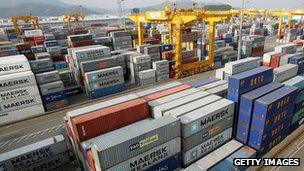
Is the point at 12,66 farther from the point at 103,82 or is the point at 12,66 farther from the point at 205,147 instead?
the point at 205,147

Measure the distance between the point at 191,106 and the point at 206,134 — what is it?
12.0ft

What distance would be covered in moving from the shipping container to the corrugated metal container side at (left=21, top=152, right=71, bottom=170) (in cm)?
1502

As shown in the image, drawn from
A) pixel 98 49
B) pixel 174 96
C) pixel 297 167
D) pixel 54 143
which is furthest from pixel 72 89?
pixel 297 167

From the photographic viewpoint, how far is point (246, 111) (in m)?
25.8

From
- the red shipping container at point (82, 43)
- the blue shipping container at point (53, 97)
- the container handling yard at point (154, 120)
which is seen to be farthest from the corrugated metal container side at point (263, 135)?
the red shipping container at point (82, 43)

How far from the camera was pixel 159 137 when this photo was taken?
20.2 m

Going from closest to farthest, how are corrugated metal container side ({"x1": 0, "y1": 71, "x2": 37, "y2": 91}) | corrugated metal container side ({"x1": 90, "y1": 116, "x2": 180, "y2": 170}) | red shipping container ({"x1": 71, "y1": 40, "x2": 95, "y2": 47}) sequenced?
corrugated metal container side ({"x1": 90, "y1": 116, "x2": 180, "y2": 170}) < corrugated metal container side ({"x1": 0, "y1": 71, "x2": 37, "y2": 91}) < red shipping container ({"x1": 71, "y1": 40, "x2": 95, "y2": 47})

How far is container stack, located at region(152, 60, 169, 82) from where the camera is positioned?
178 feet

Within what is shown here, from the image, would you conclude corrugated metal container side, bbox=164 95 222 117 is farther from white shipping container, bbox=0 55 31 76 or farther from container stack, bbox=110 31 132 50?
container stack, bbox=110 31 132 50

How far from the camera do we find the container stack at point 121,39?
75250mm

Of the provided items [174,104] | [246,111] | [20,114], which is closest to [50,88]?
[20,114]

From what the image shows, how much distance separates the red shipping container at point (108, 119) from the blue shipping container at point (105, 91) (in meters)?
23.0

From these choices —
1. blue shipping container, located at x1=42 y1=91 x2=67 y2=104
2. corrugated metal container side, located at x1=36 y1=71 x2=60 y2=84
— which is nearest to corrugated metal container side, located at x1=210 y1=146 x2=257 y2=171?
blue shipping container, located at x1=42 y1=91 x2=67 y2=104

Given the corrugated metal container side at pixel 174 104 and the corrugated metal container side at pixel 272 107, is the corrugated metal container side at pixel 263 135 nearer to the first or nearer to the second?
the corrugated metal container side at pixel 272 107
